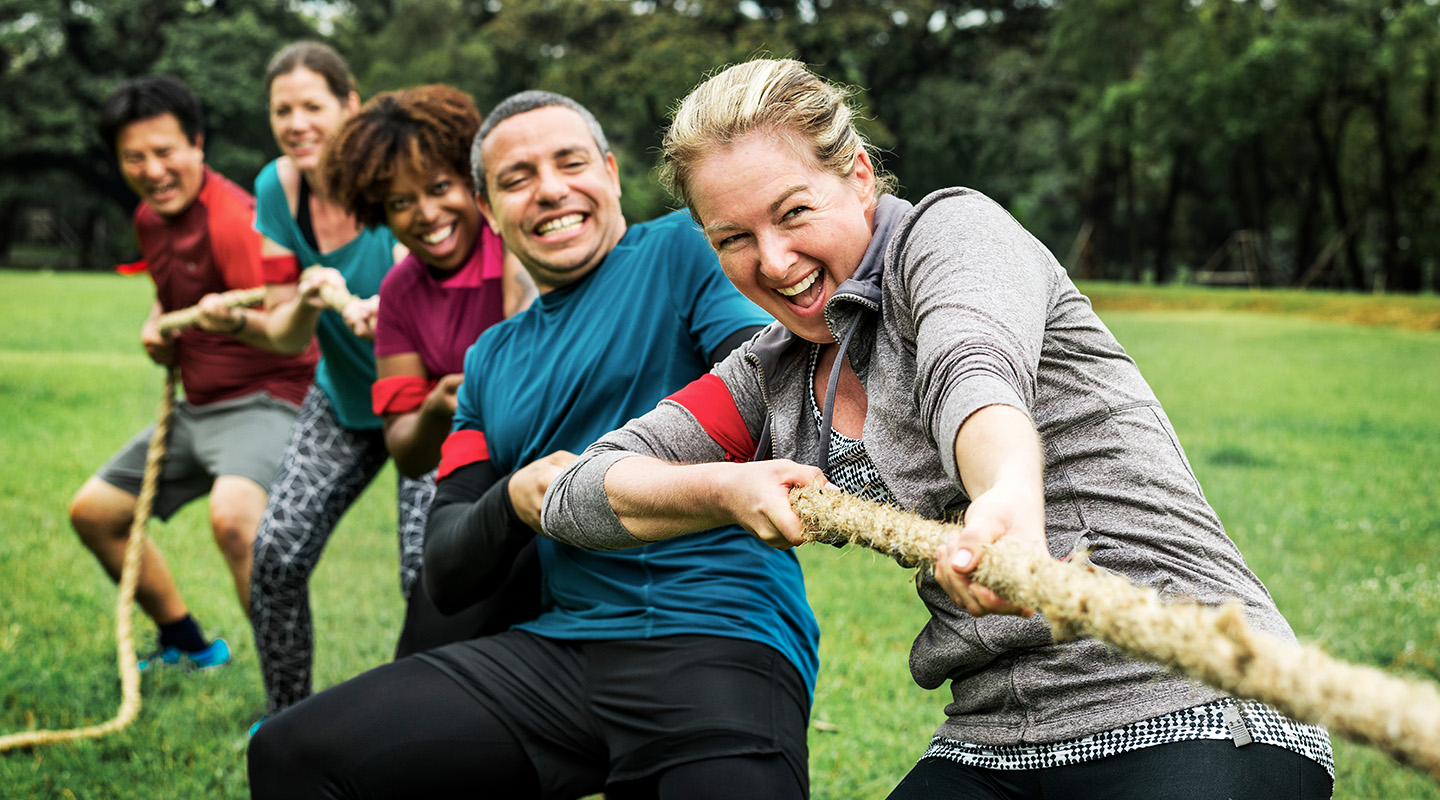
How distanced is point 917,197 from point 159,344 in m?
30.4

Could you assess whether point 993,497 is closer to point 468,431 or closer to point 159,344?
point 468,431

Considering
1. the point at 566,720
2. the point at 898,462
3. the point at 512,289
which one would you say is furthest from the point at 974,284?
the point at 512,289

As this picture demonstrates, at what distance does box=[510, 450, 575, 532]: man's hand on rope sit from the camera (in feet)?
8.41

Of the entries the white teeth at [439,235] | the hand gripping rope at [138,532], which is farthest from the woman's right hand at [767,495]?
the hand gripping rope at [138,532]

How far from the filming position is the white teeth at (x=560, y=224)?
3.09 m

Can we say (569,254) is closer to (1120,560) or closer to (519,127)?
(519,127)

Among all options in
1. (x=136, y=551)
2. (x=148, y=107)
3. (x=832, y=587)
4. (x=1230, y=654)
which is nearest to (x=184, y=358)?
(x=136, y=551)

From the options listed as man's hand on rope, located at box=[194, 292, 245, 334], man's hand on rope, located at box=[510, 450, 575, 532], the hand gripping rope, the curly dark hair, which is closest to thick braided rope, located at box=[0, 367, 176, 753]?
the hand gripping rope

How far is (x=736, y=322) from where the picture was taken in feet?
9.16

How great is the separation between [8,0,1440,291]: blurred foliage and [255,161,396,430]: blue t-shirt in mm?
25188

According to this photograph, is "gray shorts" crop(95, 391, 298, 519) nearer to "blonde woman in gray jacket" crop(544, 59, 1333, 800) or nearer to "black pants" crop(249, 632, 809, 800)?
"black pants" crop(249, 632, 809, 800)

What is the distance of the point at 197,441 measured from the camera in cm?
512

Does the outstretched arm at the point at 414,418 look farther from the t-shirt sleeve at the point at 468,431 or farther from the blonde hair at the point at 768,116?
the blonde hair at the point at 768,116

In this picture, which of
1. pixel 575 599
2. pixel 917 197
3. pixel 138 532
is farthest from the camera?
pixel 917 197
